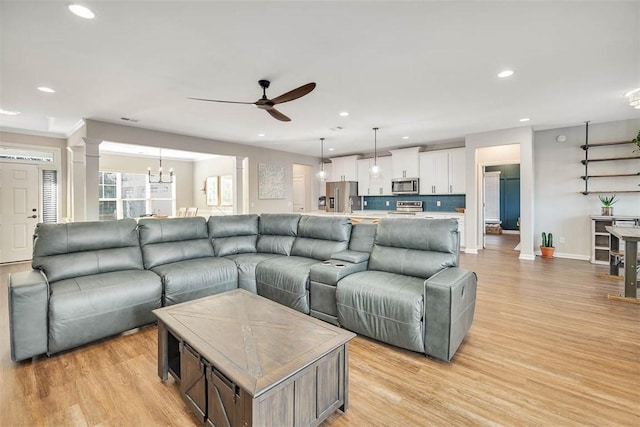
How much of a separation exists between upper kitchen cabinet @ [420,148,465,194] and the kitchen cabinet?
0.99 meters

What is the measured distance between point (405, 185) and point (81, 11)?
22.3ft

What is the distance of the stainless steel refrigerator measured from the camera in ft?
28.1

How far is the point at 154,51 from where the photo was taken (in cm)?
265

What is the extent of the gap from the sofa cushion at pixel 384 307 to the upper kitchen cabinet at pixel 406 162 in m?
5.27

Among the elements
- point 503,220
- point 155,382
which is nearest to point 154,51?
point 155,382

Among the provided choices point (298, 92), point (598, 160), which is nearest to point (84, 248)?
point (298, 92)

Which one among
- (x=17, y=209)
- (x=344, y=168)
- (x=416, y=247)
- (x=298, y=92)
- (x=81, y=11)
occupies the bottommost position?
(x=416, y=247)

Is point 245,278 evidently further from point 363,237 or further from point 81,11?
point 81,11

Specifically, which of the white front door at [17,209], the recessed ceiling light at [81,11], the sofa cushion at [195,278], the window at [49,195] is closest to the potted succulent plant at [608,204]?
the sofa cushion at [195,278]

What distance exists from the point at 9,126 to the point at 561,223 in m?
10.8

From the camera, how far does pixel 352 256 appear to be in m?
3.04

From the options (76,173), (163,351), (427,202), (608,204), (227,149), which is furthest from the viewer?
(427,202)

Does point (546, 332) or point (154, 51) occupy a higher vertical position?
point (154, 51)

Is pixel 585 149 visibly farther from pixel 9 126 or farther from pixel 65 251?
pixel 9 126
